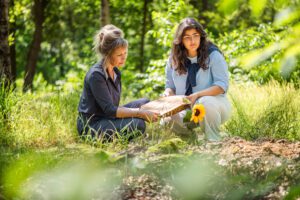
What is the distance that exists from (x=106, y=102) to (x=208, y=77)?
1.03 metres

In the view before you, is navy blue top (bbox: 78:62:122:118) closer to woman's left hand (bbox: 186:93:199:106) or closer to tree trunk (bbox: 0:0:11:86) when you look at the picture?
woman's left hand (bbox: 186:93:199:106)

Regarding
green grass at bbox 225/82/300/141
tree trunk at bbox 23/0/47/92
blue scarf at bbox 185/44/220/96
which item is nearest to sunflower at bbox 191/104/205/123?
green grass at bbox 225/82/300/141

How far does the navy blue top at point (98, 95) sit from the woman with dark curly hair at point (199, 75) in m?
0.60

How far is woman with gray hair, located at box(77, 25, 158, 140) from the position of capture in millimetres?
4500

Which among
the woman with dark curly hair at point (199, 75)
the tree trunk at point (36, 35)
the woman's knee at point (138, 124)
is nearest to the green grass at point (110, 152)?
the woman's knee at point (138, 124)

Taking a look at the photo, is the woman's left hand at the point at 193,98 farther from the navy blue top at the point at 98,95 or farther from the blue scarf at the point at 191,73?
the navy blue top at the point at 98,95

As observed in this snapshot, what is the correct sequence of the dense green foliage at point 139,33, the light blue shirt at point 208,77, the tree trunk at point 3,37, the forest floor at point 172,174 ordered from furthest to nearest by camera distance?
the dense green foliage at point 139,33 → the tree trunk at point 3,37 → the light blue shirt at point 208,77 → the forest floor at point 172,174

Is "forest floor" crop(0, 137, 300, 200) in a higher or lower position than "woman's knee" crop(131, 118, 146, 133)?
higher

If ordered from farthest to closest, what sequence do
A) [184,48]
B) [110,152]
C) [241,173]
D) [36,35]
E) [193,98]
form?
[36,35] < [184,48] < [193,98] < [241,173] < [110,152]

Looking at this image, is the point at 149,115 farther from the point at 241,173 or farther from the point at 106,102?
the point at 241,173

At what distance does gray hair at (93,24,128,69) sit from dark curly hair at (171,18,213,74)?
607 millimetres

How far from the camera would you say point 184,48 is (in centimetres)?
504

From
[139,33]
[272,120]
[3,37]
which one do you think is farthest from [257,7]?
[139,33]

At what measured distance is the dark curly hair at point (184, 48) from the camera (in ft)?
15.6
